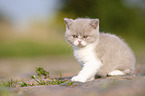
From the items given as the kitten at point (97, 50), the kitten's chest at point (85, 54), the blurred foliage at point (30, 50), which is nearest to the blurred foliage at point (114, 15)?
the blurred foliage at point (30, 50)

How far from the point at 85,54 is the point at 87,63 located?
22 centimetres

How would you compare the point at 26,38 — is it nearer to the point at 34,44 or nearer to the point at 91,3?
the point at 34,44

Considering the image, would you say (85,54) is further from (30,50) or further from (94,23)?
(30,50)

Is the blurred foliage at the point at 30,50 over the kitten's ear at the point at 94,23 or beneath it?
over

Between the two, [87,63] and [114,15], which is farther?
[114,15]

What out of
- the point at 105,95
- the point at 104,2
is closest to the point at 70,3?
the point at 104,2

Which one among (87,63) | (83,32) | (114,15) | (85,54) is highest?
(114,15)

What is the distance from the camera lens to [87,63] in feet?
14.6

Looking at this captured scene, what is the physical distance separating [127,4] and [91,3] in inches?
180

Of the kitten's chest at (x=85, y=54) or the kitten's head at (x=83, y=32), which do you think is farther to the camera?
the kitten's head at (x=83, y=32)

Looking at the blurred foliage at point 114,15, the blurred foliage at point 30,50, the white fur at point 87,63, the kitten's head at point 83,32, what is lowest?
the white fur at point 87,63

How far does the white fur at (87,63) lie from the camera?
4204 mm

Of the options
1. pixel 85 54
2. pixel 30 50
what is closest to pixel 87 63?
pixel 85 54

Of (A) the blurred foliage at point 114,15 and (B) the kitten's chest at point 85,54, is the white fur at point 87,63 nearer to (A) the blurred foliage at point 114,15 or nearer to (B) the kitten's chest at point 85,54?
(B) the kitten's chest at point 85,54
